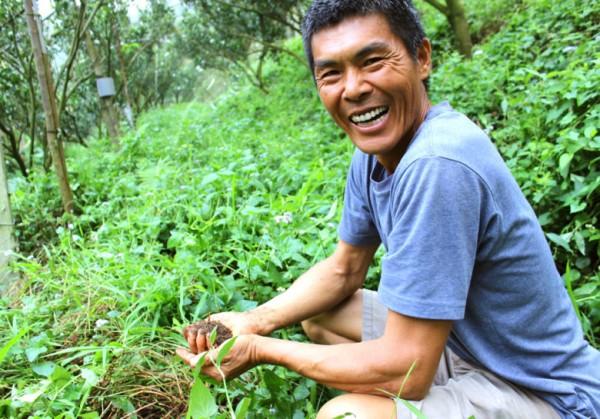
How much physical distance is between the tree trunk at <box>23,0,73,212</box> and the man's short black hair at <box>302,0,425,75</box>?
98.6 inches

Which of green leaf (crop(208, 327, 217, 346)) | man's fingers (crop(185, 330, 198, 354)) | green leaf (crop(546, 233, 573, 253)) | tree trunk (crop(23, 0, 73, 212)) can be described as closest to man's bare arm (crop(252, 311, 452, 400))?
green leaf (crop(208, 327, 217, 346))

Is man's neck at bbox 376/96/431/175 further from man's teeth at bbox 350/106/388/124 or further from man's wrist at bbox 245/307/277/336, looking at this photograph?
man's wrist at bbox 245/307/277/336

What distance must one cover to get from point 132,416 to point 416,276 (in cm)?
120

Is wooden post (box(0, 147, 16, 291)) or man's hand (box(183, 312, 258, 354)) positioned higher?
wooden post (box(0, 147, 16, 291))

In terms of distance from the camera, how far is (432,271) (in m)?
1.19

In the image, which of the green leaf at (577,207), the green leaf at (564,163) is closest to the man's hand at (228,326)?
the green leaf at (577,207)

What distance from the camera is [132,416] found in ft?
5.87

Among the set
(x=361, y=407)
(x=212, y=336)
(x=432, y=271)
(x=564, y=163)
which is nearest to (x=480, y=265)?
(x=432, y=271)

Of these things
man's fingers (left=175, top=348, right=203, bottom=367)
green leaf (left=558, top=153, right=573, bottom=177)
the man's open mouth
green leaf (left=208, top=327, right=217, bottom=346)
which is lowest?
man's fingers (left=175, top=348, right=203, bottom=367)

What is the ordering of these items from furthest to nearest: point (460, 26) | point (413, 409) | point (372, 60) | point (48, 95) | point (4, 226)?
point (460, 26) → point (48, 95) → point (4, 226) → point (372, 60) → point (413, 409)

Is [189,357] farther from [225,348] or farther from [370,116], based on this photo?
[370,116]

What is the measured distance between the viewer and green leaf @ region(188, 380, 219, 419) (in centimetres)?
135

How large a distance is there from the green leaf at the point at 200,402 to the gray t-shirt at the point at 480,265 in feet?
1.78

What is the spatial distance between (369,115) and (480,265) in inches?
20.3
